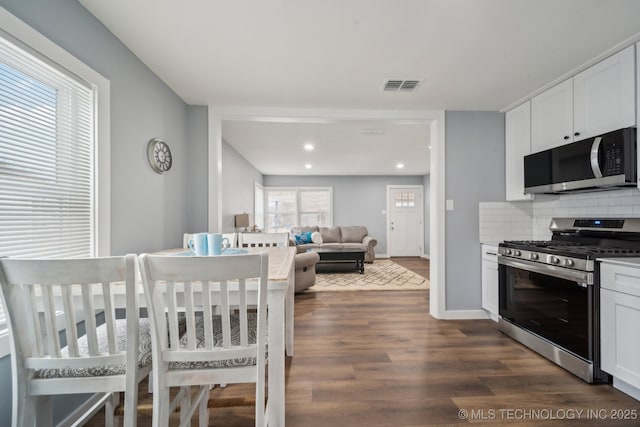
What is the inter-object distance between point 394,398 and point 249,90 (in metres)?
2.77

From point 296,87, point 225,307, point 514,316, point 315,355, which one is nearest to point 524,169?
point 514,316

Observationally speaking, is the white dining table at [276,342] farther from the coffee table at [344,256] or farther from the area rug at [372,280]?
the coffee table at [344,256]

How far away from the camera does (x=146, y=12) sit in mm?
1705

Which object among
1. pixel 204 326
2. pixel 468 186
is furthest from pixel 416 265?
pixel 204 326

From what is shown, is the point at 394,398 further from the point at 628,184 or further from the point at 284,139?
the point at 284,139

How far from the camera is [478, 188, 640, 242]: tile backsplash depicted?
2.65 m

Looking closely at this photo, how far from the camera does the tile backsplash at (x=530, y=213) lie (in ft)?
8.70

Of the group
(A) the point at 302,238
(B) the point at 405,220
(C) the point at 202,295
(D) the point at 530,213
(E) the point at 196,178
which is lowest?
(A) the point at 302,238

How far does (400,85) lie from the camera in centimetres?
262

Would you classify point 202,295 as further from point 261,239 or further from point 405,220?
point 405,220

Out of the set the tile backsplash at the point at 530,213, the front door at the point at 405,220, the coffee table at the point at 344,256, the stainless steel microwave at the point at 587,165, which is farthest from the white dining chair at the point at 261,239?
the front door at the point at 405,220

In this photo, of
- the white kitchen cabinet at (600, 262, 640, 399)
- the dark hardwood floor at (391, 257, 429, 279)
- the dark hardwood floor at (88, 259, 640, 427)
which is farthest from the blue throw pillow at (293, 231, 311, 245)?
the white kitchen cabinet at (600, 262, 640, 399)

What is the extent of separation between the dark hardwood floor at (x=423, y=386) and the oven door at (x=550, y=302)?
0.78 ft

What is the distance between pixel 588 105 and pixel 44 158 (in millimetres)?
3685
